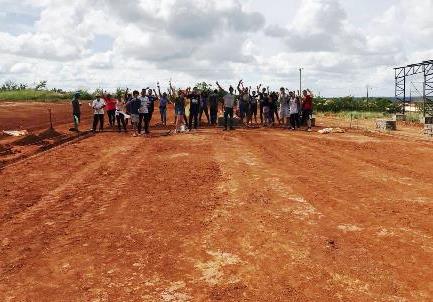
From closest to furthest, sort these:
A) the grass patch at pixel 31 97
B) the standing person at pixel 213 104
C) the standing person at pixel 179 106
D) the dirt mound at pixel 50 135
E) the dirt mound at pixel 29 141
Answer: the dirt mound at pixel 29 141 < the dirt mound at pixel 50 135 < the standing person at pixel 179 106 < the standing person at pixel 213 104 < the grass patch at pixel 31 97

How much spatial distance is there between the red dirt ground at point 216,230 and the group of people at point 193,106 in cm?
582

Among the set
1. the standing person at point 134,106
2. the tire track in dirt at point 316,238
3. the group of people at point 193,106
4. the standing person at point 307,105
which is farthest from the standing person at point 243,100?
the tire track in dirt at point 316,238

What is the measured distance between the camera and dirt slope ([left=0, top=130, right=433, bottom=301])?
474 cm

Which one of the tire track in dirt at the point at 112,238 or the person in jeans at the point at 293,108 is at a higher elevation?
the person in jeans at the point at 293,108

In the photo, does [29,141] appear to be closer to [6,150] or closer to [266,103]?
[6,150]

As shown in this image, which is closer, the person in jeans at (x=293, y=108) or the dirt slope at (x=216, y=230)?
the dirt slope at (x=216, y=230)

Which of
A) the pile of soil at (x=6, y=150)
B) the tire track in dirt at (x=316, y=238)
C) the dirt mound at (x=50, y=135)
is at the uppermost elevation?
the dirt mound at (x=50, y=135)

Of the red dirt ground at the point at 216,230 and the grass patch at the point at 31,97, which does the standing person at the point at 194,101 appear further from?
the grass patch at the point at 31,97

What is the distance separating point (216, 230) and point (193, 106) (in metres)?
12.8

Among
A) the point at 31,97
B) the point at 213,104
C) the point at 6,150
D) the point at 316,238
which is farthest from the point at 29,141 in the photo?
the point at 31,97

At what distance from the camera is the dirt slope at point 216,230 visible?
4.74m

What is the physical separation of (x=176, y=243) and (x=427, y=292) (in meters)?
2.88

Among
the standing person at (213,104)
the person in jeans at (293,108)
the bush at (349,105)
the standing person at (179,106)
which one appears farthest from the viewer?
the bush at (349,105)

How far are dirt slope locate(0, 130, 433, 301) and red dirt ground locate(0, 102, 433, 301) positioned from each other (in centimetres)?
2
